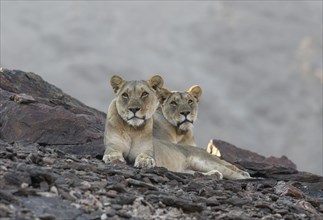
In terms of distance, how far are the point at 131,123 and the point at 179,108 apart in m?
2.95

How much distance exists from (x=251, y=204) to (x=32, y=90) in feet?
49.0

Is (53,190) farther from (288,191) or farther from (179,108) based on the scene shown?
(179,108)

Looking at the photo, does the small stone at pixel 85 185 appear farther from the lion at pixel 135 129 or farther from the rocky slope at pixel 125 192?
the lion at pixel 135 129

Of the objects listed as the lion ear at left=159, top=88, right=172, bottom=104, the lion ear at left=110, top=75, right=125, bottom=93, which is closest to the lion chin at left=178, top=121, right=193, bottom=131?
the lion ear at left=159, top=88, right=172, bottom=104

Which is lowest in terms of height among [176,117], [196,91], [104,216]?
[104,216]

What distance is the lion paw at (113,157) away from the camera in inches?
600

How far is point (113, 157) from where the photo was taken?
1538 cm

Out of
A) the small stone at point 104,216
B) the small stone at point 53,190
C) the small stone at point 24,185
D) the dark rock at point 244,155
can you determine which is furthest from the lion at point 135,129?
the dark rock at point 244,155

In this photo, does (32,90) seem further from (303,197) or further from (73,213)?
(73,213)

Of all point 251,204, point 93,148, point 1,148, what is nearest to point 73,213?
point 251,204

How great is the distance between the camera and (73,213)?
33.0 ft

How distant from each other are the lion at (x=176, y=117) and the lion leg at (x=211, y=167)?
1.84m

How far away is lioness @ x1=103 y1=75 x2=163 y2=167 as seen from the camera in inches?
624

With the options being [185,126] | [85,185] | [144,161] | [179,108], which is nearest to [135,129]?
[144,161]
